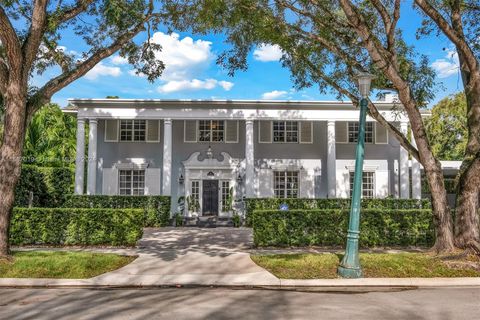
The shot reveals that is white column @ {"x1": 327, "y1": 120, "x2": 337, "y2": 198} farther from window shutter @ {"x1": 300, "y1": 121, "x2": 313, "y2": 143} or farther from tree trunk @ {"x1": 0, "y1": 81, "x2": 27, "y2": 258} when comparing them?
tree trunk @ {"x1": 0, "y1": 81, "x2": 27, "y2": 258}

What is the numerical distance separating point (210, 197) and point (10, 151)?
39.2 ft

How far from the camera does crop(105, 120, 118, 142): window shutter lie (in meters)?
20.5

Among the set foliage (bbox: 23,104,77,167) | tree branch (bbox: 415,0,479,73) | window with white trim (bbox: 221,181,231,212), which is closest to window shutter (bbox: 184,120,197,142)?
window with white trim (bbox: 221,181,231,212)

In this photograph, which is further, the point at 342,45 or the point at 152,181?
the point at 152,181

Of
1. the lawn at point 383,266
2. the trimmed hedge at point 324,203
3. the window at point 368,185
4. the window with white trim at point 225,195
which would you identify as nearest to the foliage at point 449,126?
the window at point 368,185

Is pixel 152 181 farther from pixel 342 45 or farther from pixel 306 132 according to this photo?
pixel 342 45

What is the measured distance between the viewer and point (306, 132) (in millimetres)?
20750

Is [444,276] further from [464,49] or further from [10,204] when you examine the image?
[10,204]

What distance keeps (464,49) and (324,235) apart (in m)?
6.17

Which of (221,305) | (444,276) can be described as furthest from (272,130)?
(221,305)

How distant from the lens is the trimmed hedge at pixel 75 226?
38.3 feet

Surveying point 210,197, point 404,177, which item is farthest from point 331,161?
point 210,197

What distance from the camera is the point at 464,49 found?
9.36 metres

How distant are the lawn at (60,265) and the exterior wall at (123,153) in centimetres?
1100
